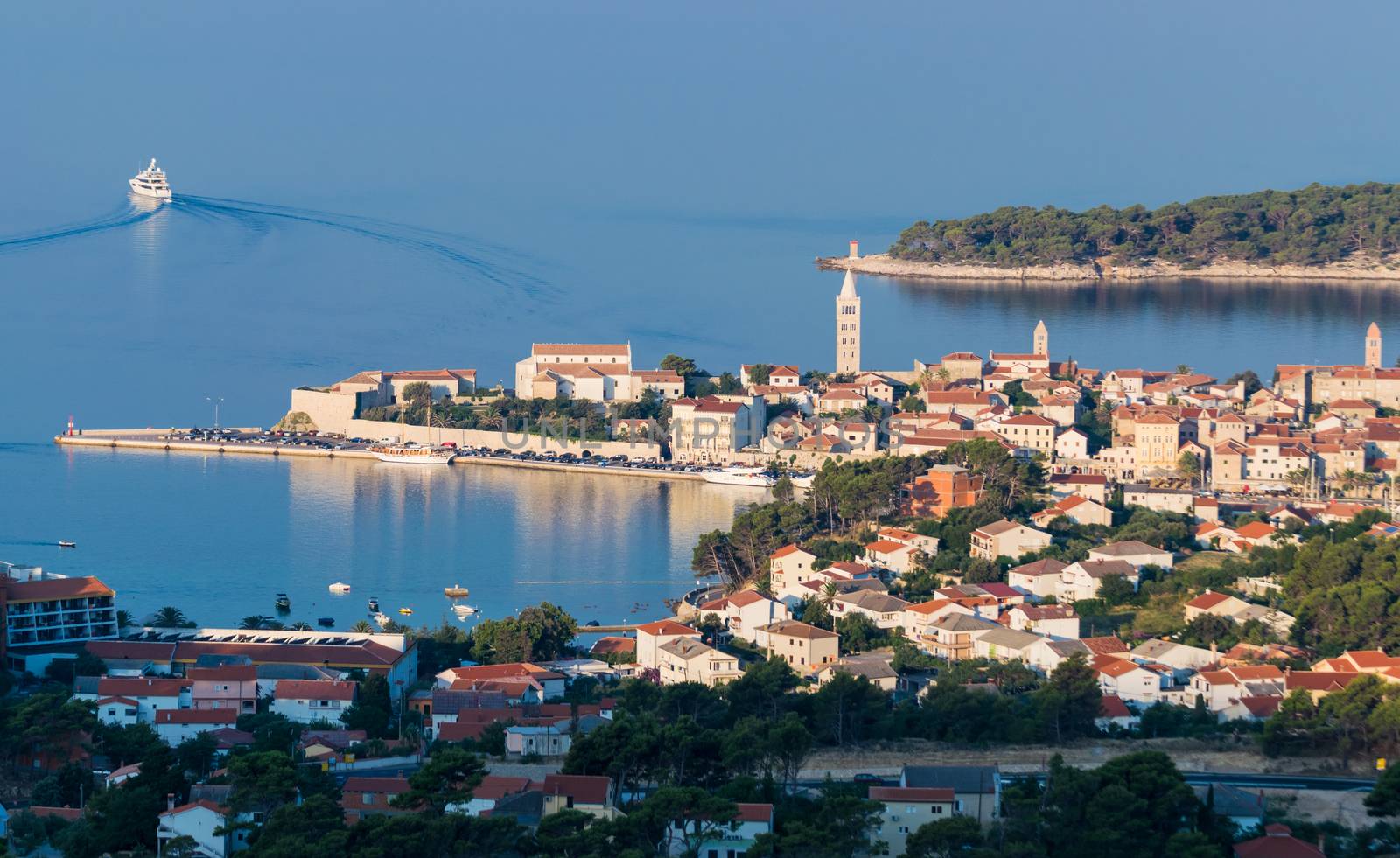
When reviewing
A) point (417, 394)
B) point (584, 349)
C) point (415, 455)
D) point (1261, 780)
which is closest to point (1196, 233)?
point (584, 349)

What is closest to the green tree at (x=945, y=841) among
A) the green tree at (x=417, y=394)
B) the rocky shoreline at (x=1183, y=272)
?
the green tree at (x=417, y=394)

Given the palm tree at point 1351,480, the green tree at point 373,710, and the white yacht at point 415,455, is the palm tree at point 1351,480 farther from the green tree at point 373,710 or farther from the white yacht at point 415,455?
the green tree at point 373,710

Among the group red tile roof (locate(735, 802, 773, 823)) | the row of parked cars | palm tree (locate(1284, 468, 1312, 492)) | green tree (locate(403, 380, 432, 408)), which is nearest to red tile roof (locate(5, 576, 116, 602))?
red tile roof (locate(735, 802, 773, 823))

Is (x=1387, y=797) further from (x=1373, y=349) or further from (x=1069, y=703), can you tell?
(x=1373, y=349)

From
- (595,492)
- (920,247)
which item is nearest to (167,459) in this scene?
(595,492)

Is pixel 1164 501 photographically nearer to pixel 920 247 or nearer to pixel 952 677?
pixel 952 677
